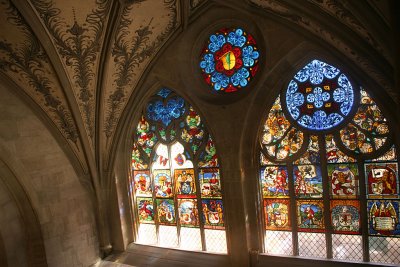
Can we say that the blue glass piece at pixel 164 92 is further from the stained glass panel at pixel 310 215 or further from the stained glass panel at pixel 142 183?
the stained glass panel at pixel 310 215

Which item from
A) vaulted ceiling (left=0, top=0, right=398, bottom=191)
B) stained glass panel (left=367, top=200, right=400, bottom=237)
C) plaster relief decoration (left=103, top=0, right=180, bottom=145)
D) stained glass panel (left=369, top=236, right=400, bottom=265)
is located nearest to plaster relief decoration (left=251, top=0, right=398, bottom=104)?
vaulted ceiling (left=0, top=0, right=398, bottom=191)

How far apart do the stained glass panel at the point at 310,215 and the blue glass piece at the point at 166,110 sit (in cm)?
258

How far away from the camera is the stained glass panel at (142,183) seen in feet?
21.2

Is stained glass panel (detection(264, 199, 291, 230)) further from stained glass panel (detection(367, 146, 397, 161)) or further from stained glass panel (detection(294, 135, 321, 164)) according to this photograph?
stained glass panel (detection(367, 146, 397, 161))

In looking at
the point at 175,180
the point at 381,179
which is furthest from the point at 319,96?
the point at 175,180

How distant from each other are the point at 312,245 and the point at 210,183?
191cm

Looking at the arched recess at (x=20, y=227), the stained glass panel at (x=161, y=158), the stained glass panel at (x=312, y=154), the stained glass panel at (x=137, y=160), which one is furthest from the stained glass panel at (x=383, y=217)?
the arched recess at (x=20, y=227)

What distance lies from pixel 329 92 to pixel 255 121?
3.81 feet

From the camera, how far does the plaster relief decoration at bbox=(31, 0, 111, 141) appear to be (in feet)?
13.5

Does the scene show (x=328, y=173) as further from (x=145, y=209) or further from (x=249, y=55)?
(x=145, y=209)

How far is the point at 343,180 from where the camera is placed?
482 cm

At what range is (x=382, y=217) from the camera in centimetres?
464

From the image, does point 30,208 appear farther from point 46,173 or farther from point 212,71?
point 212,71

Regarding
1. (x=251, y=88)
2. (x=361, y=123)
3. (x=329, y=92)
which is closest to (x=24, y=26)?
(x=251, y=88)
